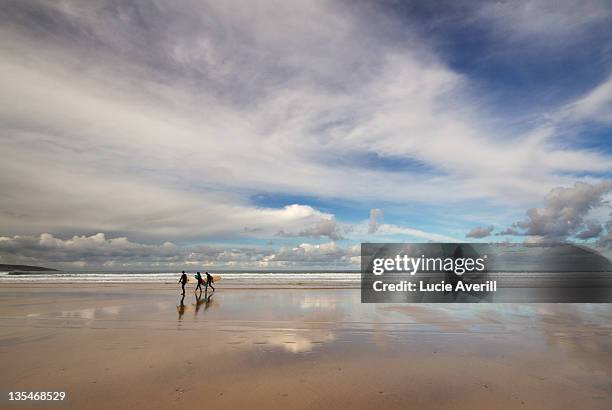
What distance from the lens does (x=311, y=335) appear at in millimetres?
13312

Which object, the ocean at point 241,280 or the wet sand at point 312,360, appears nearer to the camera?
the wet sand at point 312,360

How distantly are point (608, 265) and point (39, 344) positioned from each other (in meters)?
150

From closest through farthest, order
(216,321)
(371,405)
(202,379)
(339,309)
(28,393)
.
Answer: (371,405) < (28,393) < (202,379) < (216,321) < (339,309)

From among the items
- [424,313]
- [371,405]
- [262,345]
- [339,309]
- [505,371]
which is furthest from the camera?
[339,309]

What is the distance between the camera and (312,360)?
9977 millimetres

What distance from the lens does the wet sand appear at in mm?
7348

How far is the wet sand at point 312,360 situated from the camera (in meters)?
7.35

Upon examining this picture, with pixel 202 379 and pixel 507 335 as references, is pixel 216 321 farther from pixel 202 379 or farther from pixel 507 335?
pixel 507 335

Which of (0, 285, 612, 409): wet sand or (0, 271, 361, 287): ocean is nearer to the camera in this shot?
(0, 285, 612, 409): wet sand

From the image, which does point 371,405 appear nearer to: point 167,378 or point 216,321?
point 167,378

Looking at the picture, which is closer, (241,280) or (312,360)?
(312,360)

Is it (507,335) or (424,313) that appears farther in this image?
(424,313)

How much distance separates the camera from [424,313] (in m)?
19.1

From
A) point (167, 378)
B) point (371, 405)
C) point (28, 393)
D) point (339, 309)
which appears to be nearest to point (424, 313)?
point (339, 309)
